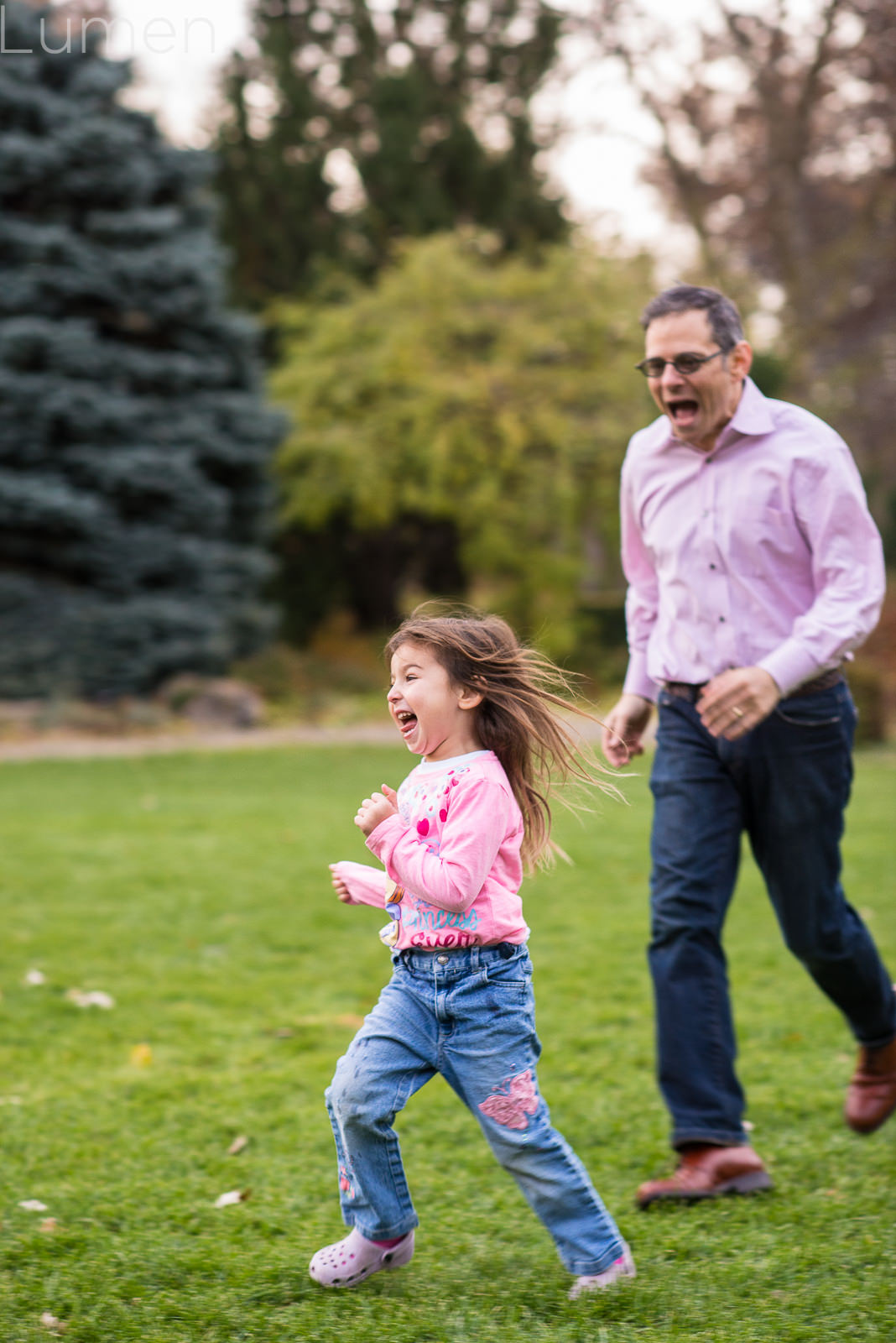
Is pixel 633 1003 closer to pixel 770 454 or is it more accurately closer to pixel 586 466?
pixel 770 454

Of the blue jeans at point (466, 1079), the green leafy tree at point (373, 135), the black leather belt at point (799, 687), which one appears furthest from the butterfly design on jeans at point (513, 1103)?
the green leafy tree at point (373, 135)

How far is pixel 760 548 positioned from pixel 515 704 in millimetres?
926

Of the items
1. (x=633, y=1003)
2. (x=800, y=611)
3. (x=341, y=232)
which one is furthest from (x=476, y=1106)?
(x=341, y=232)

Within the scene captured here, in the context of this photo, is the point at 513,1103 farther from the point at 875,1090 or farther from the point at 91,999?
the point at 91,999

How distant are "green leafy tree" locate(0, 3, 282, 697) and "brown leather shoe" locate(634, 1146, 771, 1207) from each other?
12.1 m

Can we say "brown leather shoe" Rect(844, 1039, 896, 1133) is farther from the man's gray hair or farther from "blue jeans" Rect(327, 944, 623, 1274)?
the man's gray hair

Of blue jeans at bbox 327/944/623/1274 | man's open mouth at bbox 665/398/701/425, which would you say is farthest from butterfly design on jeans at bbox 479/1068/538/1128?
man's open mouth at bbox 665/398/701/425

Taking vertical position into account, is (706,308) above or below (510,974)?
above

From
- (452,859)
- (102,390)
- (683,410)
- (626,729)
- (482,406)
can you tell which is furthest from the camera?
(482,406)

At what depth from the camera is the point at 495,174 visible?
2002 cm

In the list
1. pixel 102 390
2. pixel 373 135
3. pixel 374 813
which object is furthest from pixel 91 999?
pixel 373 135

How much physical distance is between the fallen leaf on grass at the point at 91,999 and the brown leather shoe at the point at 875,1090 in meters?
2.66

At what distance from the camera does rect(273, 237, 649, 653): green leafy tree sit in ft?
56.9

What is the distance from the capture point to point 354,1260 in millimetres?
2705
